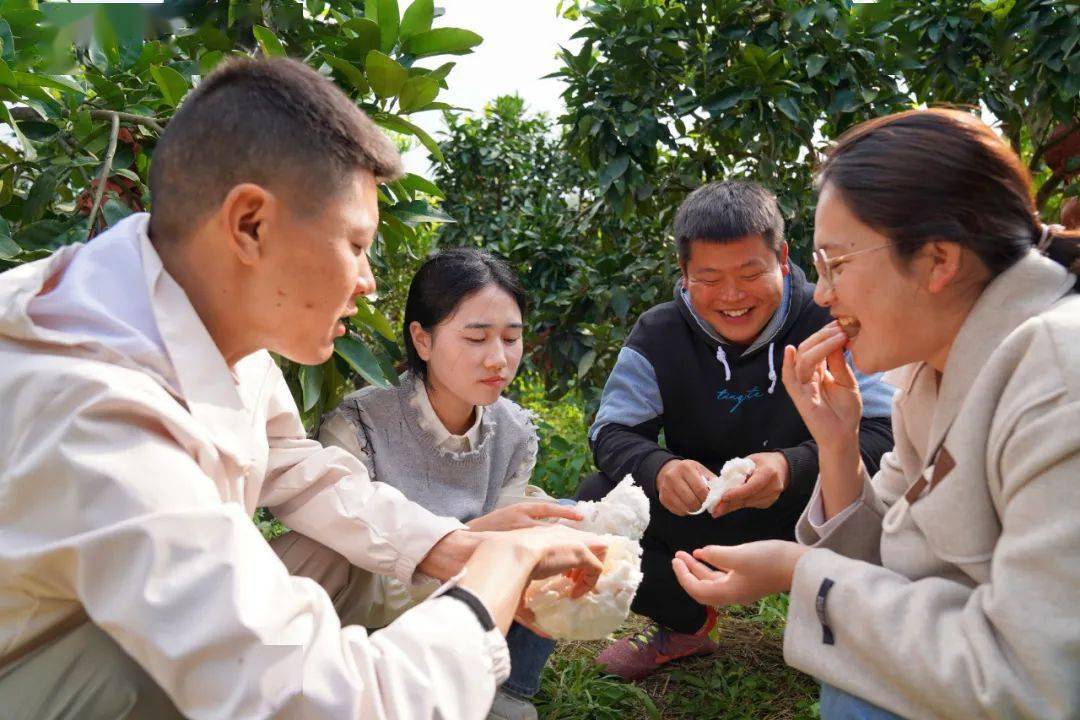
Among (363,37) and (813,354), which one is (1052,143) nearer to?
(813,354)

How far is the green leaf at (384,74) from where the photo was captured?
257cm

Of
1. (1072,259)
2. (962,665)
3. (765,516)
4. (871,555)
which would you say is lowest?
(765,516)

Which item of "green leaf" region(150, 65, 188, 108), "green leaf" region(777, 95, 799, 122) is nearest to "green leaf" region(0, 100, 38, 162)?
"green leaf" region(150, 65, 188, 108)

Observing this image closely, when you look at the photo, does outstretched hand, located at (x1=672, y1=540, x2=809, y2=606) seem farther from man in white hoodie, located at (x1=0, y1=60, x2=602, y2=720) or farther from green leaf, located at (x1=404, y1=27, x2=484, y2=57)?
green leaf, located at (x1=404, y1=27, x2=484, y2=57)

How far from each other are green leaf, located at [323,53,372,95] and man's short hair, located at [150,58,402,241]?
90 cm

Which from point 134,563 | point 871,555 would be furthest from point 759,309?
point 134,563

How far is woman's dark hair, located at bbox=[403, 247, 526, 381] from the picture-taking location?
300 centimetres

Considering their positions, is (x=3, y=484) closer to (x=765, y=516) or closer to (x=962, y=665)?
(x=962, y=665)

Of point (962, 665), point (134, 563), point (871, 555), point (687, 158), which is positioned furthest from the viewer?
point (687, 158)

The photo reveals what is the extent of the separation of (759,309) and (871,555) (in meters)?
1.07

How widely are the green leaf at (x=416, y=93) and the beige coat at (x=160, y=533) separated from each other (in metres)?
1.21

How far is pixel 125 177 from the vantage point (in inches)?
97.8

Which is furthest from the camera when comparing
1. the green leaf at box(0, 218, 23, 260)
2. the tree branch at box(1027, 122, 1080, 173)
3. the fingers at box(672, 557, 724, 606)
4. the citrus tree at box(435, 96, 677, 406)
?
the citrus tree at box(435, 96, 677, 406)

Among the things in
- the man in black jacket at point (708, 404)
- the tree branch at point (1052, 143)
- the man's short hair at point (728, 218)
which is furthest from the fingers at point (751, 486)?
the tree branch at point (1052, 143)
